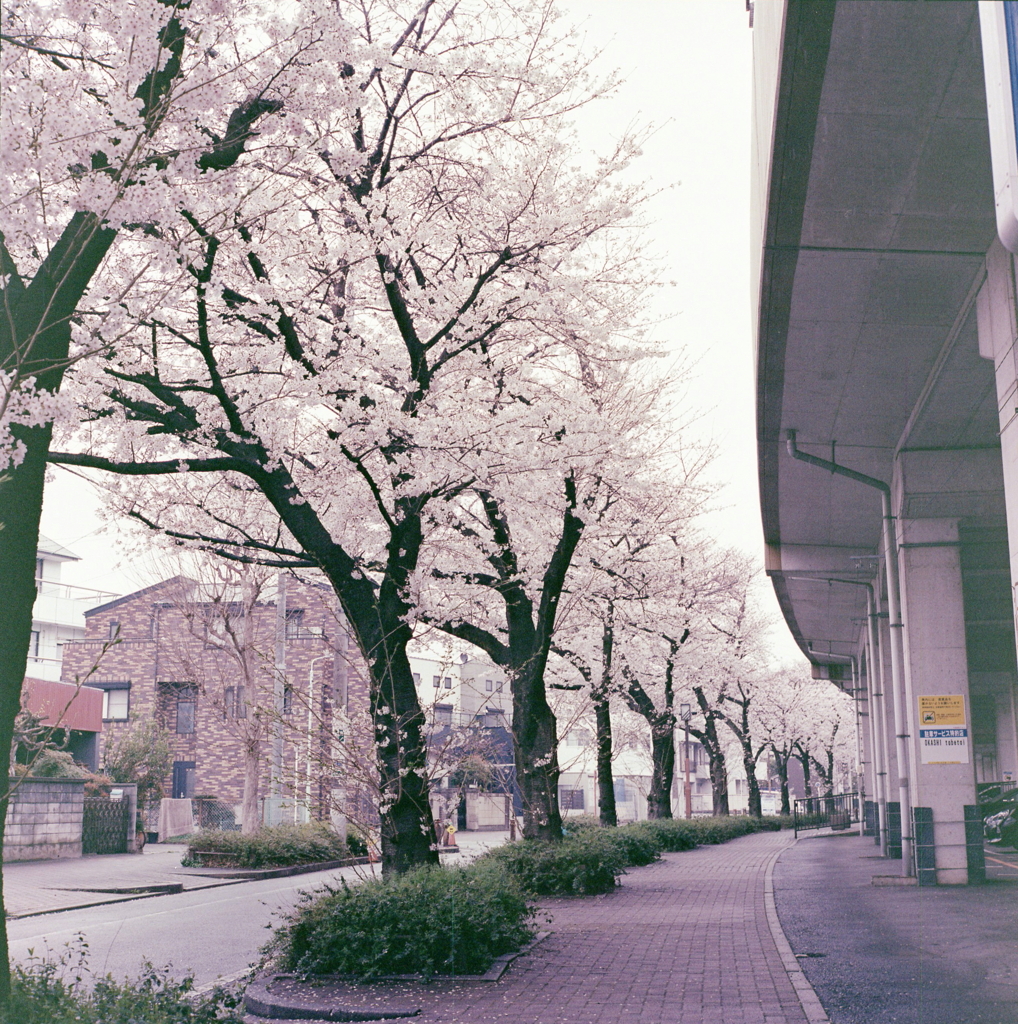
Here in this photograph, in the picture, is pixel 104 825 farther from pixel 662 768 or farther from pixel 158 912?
pixel 158 912

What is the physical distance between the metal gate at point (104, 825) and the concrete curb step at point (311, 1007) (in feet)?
80.1

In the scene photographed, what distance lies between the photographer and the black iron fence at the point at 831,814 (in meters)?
48.6

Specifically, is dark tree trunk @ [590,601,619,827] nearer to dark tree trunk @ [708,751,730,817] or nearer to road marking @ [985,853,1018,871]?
road marking @ [985,853,1018,871]

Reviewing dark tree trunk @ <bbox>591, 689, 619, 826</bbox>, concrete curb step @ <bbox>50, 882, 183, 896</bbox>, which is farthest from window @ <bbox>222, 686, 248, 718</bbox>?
dark tree trunk @ <bbox>591, 689, 619, 826</bbox>

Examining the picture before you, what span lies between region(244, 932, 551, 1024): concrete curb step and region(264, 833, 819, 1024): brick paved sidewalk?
0.16 metres

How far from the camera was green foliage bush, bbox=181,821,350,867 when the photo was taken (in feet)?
81.4

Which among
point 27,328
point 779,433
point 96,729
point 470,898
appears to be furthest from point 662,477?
point 96,729

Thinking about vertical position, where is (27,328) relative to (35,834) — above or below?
above

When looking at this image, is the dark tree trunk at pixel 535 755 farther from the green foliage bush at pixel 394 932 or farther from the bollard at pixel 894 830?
the bollard at pixel 894 830

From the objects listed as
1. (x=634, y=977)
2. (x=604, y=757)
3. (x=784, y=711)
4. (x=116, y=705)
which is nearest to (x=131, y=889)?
(x=604, y=757)

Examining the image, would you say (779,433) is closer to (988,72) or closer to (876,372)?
(876,372)

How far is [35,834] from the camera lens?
1139 inches

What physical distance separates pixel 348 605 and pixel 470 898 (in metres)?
3.23

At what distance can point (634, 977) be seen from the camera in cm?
955
